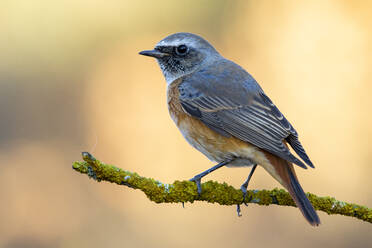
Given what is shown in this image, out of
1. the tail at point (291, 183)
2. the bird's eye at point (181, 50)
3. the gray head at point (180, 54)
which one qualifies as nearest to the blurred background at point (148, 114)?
the gray head at point (180, 54)

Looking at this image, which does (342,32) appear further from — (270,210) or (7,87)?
(7,87)

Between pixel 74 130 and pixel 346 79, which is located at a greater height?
pixel 346 79

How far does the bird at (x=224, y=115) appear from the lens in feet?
13.6

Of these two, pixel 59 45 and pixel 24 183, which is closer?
pixel 24 183

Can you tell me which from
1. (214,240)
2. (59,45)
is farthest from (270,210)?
(59,45)

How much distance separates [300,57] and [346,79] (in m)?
0.78

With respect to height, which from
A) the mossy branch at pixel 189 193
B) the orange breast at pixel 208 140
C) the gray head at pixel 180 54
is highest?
the gray head at pixel 180 54

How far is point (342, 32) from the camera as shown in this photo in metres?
8.41

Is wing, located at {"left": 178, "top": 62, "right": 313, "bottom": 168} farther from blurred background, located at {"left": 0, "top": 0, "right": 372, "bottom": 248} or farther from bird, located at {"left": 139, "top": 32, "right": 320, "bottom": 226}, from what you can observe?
blurred background, located at {"left": 0, "top": 0, "right": 372, "bottom": 248}

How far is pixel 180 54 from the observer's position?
5.11 metres

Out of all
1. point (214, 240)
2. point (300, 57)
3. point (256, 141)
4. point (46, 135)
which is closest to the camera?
point (256, 141)

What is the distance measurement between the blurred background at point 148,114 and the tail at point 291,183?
3005 mm

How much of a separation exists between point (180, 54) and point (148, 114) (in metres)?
2.86

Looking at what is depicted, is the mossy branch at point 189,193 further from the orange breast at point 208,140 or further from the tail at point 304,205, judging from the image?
the orange breast at point 208,140
